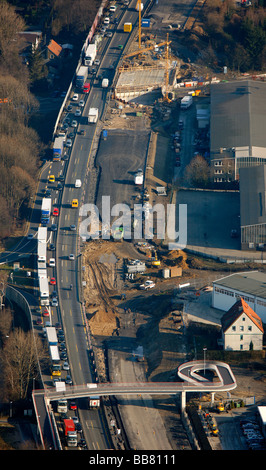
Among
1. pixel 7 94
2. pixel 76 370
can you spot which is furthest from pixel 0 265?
pixel 7 94

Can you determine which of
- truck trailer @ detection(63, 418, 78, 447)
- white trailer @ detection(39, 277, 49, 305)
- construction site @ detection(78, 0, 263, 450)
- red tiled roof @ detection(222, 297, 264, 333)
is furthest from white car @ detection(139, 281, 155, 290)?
truck trailer @ detection(63, 418, 78, 447)

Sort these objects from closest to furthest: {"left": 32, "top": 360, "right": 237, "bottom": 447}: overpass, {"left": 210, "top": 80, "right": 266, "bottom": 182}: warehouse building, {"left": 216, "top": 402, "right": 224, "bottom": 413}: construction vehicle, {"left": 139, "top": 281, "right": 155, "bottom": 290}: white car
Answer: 1. {"left": 216, "top": 402, "right": 224, "bottom": 413}: construction vehicle
2. {"left": 32, "top": 360, "right": 237, "bottom": 447}: overpass
3. {"left": 139, "top": 281, "right": 155, "bottom": 290}: white car
4. {"left": 210, "top": 80, "right": 266, "bottom": 182}: warehouse building

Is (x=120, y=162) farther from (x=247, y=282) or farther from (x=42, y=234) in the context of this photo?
(x=247, y=282)

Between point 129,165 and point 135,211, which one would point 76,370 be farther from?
point 129,165

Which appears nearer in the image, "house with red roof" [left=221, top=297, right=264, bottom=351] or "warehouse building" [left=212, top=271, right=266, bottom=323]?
"house with red roof" [left=221, top=297, right=264, bottom=351]

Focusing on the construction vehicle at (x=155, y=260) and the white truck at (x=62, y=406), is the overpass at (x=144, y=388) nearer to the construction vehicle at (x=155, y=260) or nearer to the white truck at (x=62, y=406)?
the white truck at (x=62, y=406)

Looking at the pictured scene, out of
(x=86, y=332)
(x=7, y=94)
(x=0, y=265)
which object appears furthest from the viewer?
(x=7, y=94)
